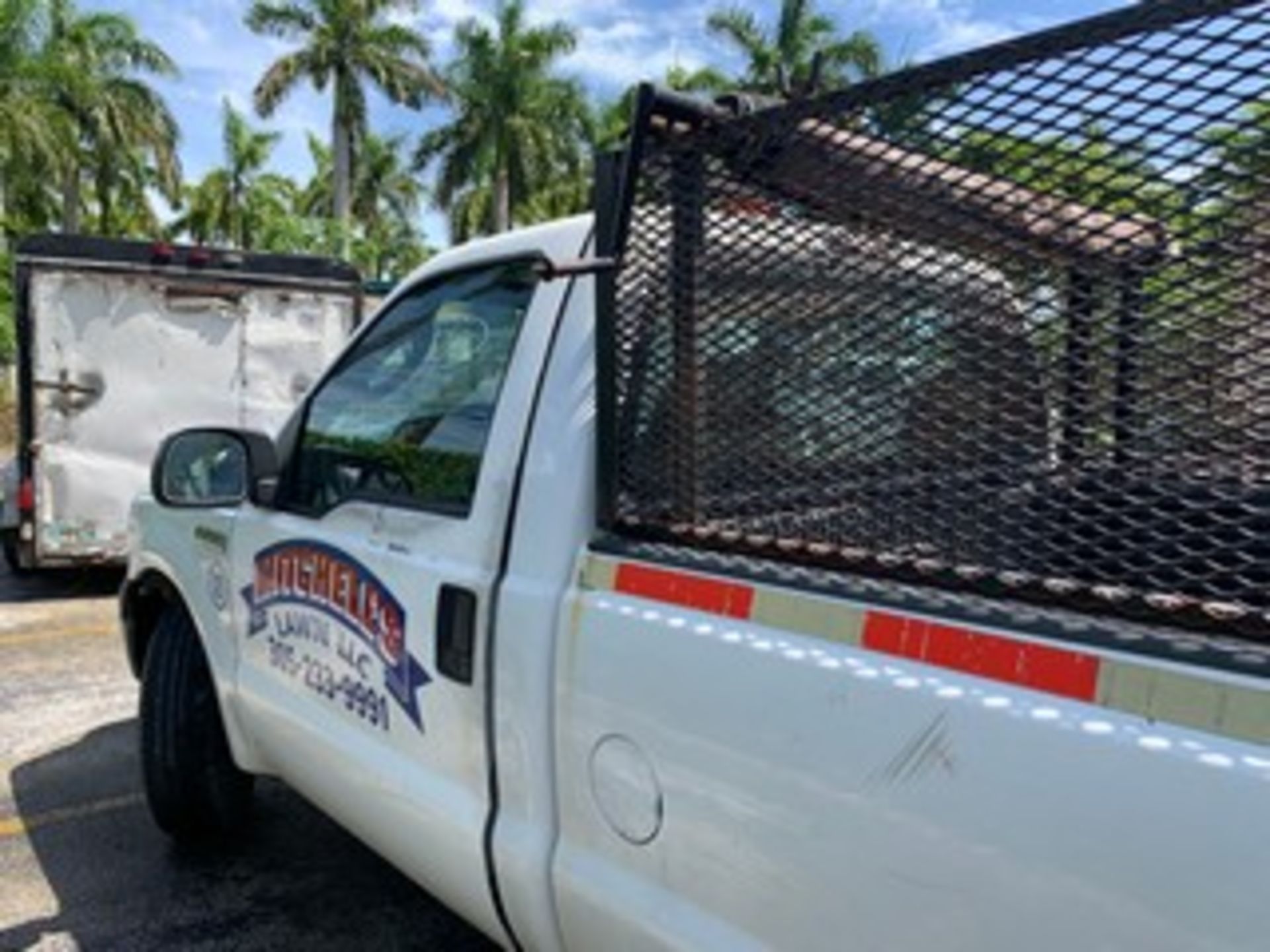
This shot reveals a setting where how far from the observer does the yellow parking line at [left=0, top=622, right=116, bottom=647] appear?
6.88 metres

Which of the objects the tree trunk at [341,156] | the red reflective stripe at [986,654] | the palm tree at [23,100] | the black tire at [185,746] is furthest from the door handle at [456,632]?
the tree trunk at [341,156]

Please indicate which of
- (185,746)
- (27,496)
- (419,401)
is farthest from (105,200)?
(419,401)

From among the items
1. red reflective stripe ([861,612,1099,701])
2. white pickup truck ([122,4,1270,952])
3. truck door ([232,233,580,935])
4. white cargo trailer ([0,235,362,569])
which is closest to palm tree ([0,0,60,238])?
white cargo trailer ([0,235,362,569])

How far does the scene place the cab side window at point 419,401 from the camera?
8.12 ft

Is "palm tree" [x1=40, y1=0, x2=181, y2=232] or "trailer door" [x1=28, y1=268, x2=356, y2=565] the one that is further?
"palm tree" [x1=40, y1=0, x2=181, y2=232]

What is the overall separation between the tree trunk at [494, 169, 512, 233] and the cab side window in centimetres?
3386

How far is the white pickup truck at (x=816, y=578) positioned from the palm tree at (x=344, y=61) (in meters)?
31.0

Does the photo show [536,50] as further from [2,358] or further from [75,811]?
[75,811]

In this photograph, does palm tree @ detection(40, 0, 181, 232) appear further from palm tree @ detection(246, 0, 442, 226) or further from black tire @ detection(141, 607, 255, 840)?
black tire @ detection(141, 607, 255, 840)

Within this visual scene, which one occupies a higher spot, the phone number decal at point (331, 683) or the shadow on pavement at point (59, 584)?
the phone number decal at point (331, 683)

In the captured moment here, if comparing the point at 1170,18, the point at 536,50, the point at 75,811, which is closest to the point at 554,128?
the point at 536,50

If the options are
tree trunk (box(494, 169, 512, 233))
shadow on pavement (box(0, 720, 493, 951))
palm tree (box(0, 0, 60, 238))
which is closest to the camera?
shadow on pavement (box(0, 720, 493, 951))

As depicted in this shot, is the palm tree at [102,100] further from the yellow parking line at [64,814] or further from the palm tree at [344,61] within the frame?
the yellow parking line at [64,814]

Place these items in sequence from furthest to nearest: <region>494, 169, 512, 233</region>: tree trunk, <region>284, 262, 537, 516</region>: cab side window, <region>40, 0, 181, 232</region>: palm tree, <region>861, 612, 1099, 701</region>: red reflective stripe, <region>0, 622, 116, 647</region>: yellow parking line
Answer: <region>494, 169, 512, 233</region>: tree trunk → <region>40, 0, 181, 232</region>: palm tree → <region>0, 622, 116, 647</region>: yellow parking line → <region>284, 262, 537, 516</region>: cab side window → <region>861, 612, 1099, 701</region>: red reflective stripe
